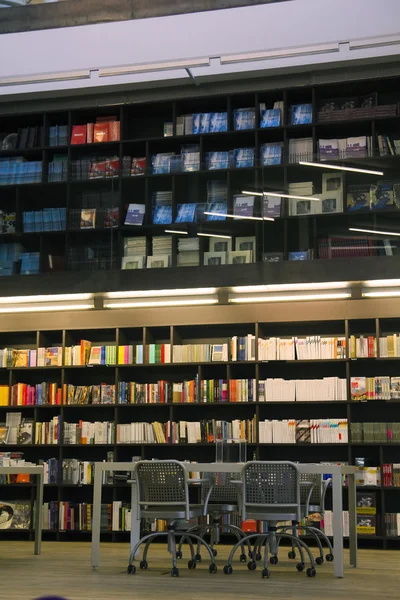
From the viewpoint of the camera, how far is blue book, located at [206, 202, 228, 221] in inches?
346

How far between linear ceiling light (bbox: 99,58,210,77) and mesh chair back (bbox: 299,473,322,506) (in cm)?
435

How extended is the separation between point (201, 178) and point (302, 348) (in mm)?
2081

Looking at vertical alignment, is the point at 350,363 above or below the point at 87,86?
below

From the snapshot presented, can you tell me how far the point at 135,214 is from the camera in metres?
9.17

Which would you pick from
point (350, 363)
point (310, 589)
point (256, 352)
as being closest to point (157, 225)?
point (256, 352)

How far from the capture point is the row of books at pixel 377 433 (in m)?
8.41

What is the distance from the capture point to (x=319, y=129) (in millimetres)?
9531

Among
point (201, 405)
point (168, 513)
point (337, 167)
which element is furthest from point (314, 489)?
point (337, 167)

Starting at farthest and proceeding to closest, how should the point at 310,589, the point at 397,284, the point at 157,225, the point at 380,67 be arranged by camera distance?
the point at 380,67, the point at 157,225, the point at 397,284, the point at 310,589

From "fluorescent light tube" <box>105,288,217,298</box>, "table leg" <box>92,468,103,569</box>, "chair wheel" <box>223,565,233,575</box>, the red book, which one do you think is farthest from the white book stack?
"chair wheel" <box>223,565,233,575</box>

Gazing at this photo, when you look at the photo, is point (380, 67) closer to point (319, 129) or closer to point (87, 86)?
point (319, 129)

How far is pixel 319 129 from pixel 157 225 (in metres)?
2.18

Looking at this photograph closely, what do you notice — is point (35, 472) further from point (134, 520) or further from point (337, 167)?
point (337, 167)

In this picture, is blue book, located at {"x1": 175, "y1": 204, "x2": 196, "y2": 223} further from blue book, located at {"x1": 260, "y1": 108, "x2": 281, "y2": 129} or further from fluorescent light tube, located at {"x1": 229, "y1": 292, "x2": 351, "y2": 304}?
blue book, located at {"x1": 260, "y1": 108, "x2": 281, "y2": 129}
